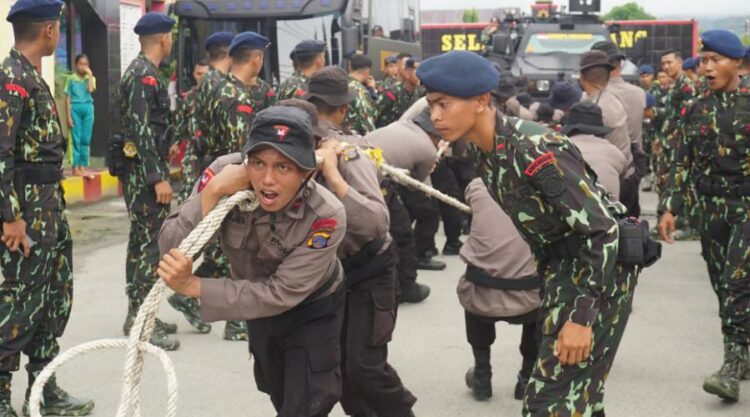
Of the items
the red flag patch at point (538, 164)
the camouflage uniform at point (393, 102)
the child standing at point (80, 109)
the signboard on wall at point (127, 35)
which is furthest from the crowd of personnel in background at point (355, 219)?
the signboard on wall at point (127, 35)

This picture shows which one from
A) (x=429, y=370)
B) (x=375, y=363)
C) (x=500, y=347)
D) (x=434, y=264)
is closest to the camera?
(x=375, y=363)

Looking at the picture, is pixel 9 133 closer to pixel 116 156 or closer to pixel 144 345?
pixel 116 156

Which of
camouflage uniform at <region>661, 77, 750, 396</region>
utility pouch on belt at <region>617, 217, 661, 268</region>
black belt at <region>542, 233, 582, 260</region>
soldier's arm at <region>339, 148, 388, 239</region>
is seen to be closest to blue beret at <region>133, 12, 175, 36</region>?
soldier's arm at <region>339, 148, 388, 239</region>

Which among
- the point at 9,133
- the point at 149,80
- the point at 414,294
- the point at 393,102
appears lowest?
the point at 414,294

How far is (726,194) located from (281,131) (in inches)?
121

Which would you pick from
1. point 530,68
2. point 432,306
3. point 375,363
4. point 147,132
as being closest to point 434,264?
point 432,306

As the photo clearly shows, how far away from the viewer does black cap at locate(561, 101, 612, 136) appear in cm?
667

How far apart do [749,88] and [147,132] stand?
3.39 meters

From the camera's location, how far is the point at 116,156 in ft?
22.2

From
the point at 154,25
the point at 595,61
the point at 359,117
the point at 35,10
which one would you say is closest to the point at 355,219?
the point at 35,10

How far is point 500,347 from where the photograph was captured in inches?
270

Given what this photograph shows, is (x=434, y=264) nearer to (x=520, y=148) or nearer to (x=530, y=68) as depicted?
(x=520, y=148)

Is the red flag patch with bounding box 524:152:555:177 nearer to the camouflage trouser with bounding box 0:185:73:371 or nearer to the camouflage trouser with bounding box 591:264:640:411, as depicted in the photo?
the camouflage trouser with bounding box 591:264:640:411

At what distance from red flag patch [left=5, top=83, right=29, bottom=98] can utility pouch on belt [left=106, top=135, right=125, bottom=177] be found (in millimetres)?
1676
